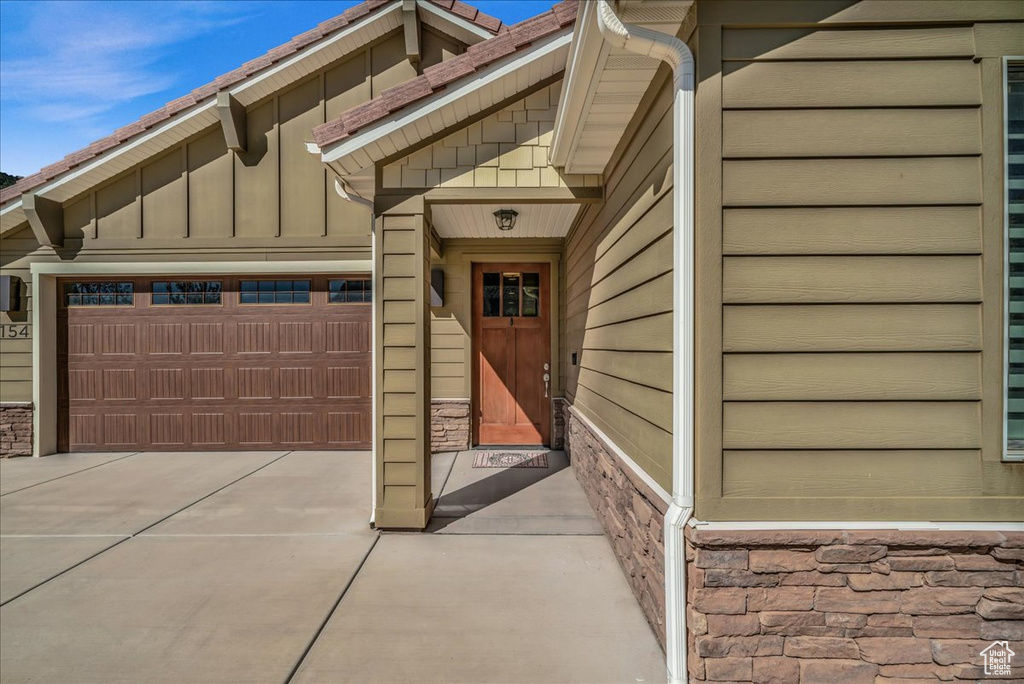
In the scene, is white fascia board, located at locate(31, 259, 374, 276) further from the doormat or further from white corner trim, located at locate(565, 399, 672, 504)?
white corner trim, located at locate(565, 399, 672, 504)

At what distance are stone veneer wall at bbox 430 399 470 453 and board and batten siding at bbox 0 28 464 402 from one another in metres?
2.15

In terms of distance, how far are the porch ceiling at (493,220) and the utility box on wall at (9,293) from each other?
5.18 meters

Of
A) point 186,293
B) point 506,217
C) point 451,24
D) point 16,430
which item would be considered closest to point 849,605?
point 506,217

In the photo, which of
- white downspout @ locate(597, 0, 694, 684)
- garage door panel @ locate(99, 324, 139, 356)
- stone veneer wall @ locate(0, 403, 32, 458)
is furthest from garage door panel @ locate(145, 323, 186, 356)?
white downspout @ locate(597, 0, 694, 684)

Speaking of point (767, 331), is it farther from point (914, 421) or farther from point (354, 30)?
point (354, 30)

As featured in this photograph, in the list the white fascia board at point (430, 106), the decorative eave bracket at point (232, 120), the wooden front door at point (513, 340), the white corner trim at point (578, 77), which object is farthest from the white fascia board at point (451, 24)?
the white corner trim at point (578, 77)

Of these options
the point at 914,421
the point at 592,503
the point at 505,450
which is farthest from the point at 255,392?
the point at 914,421

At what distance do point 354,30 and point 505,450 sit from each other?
5.27 m

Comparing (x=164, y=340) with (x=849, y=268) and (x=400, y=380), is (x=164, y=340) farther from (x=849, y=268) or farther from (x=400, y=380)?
(x=849, y=268)

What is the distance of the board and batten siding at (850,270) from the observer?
69.4 inches

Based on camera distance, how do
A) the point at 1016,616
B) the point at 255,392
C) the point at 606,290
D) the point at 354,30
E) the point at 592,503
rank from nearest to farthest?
1. the point at 1016,616
2. the point at 606,290
3. the point at 592,503
4. the point at 354,30
5. the point at 255,392

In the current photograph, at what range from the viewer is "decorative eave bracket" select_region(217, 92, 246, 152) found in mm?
5332

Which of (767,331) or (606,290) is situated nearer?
(767,331)

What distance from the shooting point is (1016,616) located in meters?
1.75
